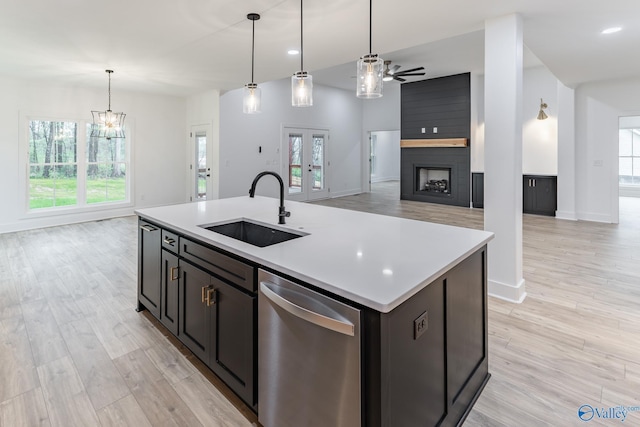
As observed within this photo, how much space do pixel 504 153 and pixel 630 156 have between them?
34.2 feet

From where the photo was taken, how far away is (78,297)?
326 centimetres

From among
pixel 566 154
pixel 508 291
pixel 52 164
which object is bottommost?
pixel 508 291

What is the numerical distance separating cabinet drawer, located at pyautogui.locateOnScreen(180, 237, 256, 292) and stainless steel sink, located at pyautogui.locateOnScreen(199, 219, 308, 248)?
213 mm

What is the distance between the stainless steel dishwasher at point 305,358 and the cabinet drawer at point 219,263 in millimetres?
108

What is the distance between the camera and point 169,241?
91.6 inches

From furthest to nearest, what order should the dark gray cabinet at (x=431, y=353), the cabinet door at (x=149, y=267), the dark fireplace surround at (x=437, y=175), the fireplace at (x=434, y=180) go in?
1. the fireplace at (x=434, y=180)
2. the dark fireplace surround at (x=437, y=175)
3. the cabinet door at (x=149, y=267)
4. the dark gray cabinet at (x=431, y=353)

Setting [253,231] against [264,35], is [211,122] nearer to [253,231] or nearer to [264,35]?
[264,35]

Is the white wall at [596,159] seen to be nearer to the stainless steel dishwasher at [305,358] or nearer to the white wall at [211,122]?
the white wall at [211,122]

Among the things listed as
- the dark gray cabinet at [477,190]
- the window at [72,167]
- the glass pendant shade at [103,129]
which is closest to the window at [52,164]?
the window at [72,167]

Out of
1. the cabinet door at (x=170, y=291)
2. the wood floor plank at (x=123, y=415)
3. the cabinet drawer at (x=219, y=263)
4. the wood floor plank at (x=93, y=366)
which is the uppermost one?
the cabinet drawer at (x=219, y=263)

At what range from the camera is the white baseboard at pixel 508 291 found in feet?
10.3

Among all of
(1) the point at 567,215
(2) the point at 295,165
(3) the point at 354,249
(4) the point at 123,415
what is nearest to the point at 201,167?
(2) the point at 295,165

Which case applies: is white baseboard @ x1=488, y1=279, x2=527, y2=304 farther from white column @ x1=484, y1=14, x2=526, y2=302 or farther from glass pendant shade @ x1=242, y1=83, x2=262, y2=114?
glass pendant shade @ x1=242, y1=83, x2=262, y2=114

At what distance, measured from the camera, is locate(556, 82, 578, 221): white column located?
266 inches
